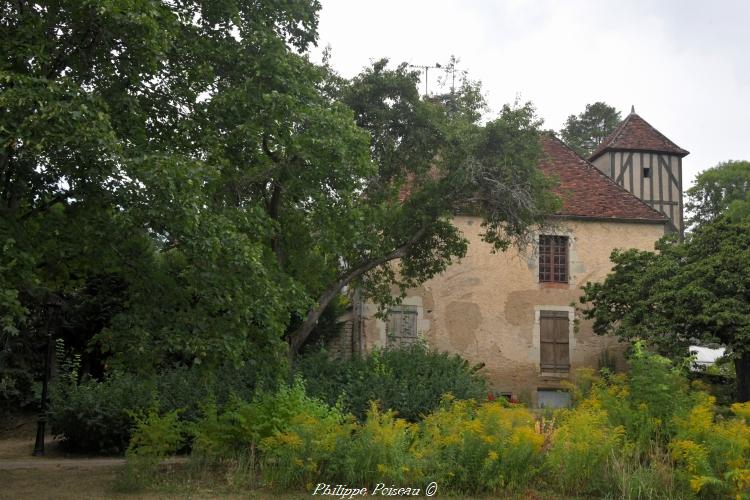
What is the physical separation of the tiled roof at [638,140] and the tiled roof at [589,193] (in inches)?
211

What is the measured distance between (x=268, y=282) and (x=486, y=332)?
41.5 ft

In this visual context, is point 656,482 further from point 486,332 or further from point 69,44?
point 486,332

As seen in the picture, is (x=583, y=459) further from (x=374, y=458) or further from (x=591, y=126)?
(x=591, y=126)

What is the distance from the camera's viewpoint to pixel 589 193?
Result: 21.4 meters

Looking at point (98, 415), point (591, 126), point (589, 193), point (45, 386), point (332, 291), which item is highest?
point (591, 126)

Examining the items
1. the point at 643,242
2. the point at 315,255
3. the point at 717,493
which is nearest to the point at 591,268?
the point at 643,242

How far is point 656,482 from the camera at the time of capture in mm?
7660

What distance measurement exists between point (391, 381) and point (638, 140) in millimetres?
18057

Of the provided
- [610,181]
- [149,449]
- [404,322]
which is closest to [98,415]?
[149,449]

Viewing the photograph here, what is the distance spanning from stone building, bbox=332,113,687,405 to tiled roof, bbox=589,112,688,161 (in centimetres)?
659

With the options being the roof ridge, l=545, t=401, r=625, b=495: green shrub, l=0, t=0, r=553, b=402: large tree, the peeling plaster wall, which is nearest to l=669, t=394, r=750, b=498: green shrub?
l=545, t=401, r=625, b=495: green shrub

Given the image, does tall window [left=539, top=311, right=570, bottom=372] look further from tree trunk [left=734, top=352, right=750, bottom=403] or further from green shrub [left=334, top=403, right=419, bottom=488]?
green shrub [left=334, top=403, right=419, bottom=488]

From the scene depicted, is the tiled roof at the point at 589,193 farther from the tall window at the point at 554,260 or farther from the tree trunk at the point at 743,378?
the tree trunk at the point at 743,378

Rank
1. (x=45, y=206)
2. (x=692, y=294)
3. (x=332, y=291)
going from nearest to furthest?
1. (x=45, y=206)
2. (x=332, y=291)
3. (x=692, y=294)
